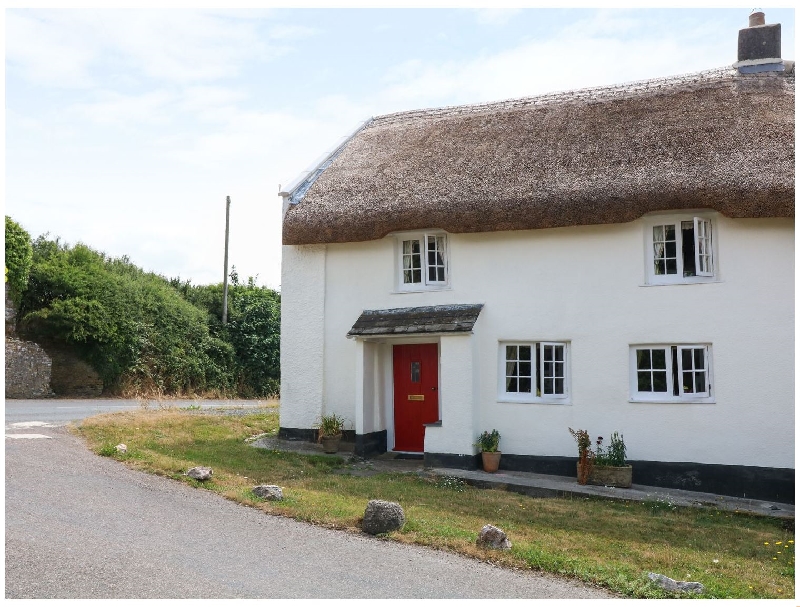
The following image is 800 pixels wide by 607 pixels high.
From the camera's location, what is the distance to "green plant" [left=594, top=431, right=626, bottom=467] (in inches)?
486

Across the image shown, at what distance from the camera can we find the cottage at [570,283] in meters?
12.1

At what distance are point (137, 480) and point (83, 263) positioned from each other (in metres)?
15.6

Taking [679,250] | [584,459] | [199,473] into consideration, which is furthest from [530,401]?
[199,473]

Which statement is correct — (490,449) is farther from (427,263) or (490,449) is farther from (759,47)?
(759,47)

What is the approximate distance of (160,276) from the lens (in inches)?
1097

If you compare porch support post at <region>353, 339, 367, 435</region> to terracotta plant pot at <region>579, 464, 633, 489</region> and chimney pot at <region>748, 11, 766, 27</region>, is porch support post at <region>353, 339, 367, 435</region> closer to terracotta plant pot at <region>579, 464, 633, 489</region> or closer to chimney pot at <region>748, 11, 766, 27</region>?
terracotta plant pot at <region>579, 464, 633, 489</region>

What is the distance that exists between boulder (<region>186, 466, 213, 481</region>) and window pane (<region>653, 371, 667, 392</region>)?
7.50 m

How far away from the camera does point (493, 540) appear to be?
7.80 m

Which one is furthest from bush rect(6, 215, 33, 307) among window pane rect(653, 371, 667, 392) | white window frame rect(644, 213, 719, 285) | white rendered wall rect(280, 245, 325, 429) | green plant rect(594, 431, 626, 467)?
window pane rect(653, 371, 667, 392)

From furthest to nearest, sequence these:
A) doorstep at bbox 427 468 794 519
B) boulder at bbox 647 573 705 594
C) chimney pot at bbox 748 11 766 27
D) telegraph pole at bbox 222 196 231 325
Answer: telegraph pole at bbox 222 196 231 325, chimney pot at bbox 748 11 766 27, doorstep at bbox 427 468 794 519, boulder at bbox 647 573 705 594

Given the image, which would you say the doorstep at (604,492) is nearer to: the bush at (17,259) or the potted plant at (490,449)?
the potted plant at (490,449)

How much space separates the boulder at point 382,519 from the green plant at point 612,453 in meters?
5.23

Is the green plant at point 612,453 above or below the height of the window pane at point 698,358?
below

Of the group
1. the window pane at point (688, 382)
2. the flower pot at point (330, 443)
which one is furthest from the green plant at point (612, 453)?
the flower pot at point (330, 443)
